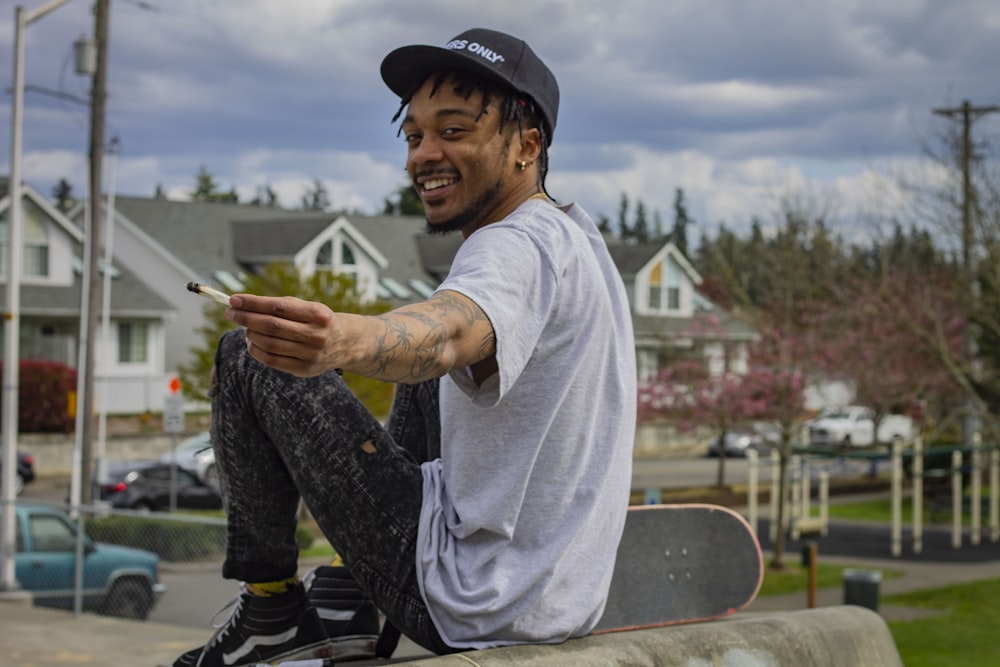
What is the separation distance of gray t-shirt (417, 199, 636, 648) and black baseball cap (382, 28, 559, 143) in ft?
0.88

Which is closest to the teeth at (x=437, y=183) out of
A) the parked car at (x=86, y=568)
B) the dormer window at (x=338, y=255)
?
the parked car at (x=86, y=568)

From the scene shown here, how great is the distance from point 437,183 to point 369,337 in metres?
0.75

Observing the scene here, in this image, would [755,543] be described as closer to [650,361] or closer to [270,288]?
[270,288]

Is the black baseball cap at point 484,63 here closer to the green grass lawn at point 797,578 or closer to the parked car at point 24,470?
the green grass lawn at point 797,578

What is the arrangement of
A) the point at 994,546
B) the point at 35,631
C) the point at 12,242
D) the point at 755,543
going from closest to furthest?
the point at 755,543, the point at 35,631, the point at 12,242, the point at 994,546

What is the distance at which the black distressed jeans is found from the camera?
267cm

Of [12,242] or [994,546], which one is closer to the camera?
[12,242]

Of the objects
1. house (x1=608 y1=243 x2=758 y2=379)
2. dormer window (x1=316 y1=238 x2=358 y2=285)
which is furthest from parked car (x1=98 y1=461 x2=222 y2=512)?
dormer window (x1=316 y1=238 x2=358 y2=285)

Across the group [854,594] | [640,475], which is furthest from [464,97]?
[640,475]

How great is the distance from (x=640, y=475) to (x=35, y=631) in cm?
2261

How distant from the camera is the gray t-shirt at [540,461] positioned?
238 centimetres

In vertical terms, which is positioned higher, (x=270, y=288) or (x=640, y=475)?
(x=270, y=288)

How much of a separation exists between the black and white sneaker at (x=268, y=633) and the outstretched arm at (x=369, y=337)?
1.06 metres

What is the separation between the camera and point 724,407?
76.4 feet
